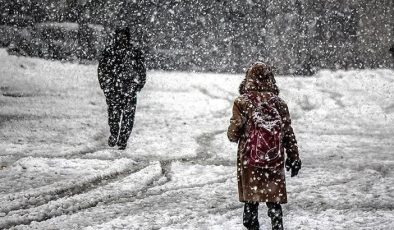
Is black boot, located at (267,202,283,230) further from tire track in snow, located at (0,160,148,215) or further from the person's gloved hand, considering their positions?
tire track in snow, located at (0,160,148,215)

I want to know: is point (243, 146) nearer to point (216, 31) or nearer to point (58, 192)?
point (58, 192)

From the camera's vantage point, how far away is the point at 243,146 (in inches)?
146

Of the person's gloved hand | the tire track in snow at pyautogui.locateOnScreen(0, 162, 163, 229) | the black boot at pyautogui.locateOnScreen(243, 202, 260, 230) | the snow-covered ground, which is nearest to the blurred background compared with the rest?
the snow-covered ground

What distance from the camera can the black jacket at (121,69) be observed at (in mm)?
7758

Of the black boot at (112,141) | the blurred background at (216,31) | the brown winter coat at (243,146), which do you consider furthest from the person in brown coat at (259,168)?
the blurred background at (216,31)

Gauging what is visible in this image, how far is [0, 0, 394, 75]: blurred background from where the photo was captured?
768 inches

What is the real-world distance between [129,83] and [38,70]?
1195 cm

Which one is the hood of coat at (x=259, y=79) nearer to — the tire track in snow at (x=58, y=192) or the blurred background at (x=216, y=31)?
the tire track in snow at (x=58, y=192)

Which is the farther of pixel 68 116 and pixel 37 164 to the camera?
pixel 68 116

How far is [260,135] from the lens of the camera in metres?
3.61

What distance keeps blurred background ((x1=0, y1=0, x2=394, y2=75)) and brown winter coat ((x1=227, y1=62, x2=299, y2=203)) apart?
1640 cm

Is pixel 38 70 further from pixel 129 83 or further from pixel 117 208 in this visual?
pixel 117 208

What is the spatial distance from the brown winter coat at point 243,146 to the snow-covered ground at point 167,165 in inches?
27.9

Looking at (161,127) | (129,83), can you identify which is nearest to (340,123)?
(161,127)
